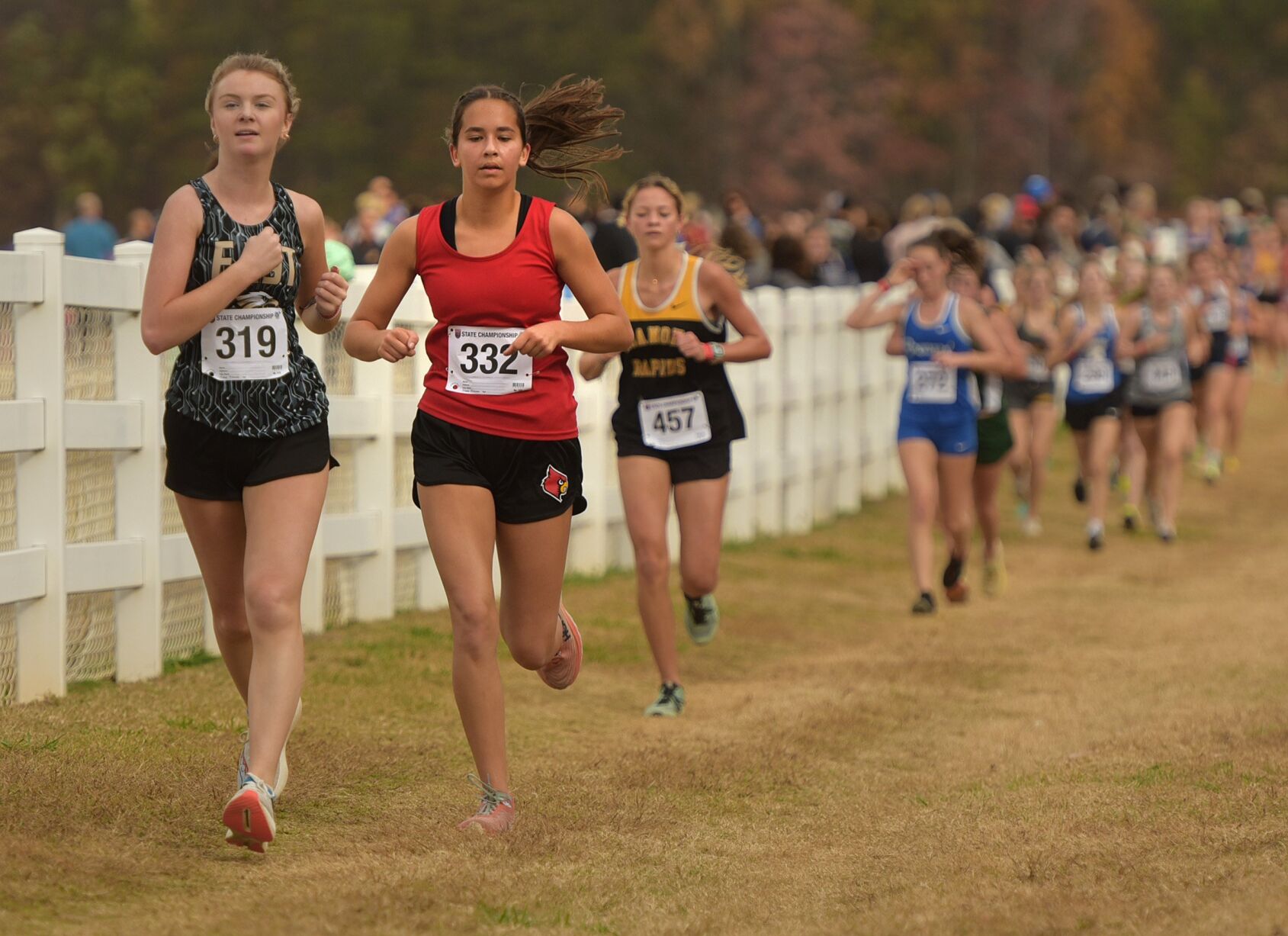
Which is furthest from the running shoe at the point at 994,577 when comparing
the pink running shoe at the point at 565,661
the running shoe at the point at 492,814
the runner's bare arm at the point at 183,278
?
the runner's bare arm at the point at 183,278

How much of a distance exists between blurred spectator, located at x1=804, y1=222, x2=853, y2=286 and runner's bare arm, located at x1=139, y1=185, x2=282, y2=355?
12.8 meters

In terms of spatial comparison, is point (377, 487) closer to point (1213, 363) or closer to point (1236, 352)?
point (1213, 363)

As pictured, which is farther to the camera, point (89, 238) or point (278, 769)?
point (89, 238)

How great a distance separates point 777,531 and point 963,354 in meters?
4.53

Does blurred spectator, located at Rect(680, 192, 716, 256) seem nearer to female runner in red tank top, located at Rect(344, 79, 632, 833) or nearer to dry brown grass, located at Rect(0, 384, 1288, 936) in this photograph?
dry brown grass, located at Rect(0, 384, 1288, 936)

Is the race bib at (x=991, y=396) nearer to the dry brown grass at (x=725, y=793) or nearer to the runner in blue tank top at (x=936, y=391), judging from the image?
the runner in blue tank top at (x=936, y=391)

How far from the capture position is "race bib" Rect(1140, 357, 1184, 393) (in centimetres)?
1510

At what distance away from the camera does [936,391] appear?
36.0ft

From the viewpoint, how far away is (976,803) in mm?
6332

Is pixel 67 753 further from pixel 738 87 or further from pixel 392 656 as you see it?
pixel 738 87

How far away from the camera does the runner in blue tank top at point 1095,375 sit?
49.2 feet

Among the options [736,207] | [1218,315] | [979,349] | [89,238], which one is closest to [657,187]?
[979,349]

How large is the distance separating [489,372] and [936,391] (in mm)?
5778

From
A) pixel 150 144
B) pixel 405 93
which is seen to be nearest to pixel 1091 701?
pixel 150 144
